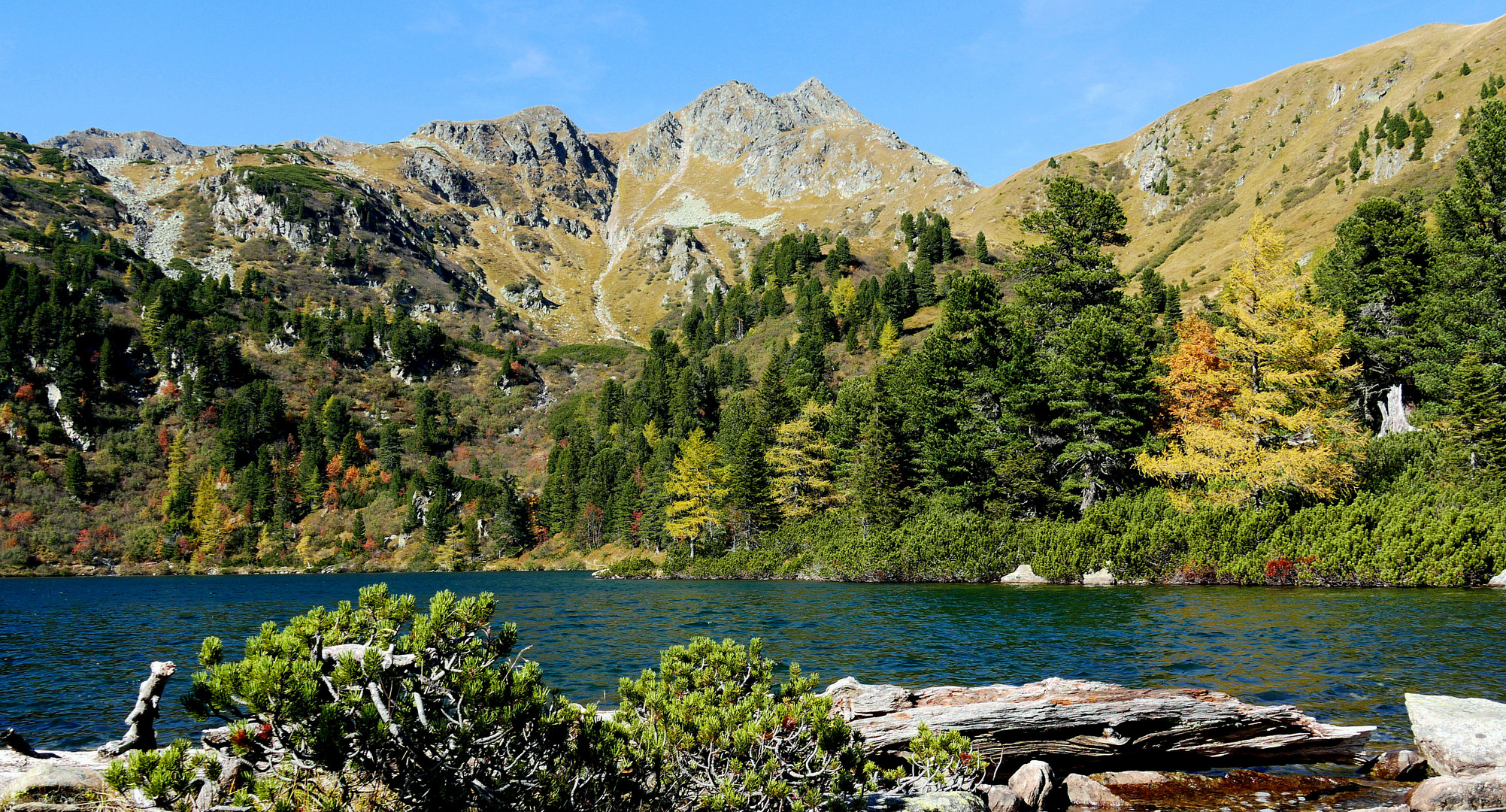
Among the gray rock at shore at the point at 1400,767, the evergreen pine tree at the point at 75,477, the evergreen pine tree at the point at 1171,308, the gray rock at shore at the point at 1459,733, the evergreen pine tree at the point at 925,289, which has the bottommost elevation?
the gray rock at shore at the point at 1400,767

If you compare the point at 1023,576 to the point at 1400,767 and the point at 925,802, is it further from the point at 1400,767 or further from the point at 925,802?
the point at 925,802

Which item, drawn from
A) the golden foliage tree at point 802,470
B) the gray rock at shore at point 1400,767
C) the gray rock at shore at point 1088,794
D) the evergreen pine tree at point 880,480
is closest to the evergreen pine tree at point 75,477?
the golden foliage tree at point 802,470

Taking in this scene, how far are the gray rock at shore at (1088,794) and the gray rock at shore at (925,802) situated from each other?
2.51 metres

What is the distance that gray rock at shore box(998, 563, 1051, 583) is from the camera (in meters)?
41.2

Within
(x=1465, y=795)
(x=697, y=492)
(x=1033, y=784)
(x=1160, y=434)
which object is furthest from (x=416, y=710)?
(x=697, y=492)

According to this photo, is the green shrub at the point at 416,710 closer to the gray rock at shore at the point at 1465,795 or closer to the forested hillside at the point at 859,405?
the gray rock at shore at the point at 1465,795

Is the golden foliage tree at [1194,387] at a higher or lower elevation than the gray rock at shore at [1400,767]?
higher

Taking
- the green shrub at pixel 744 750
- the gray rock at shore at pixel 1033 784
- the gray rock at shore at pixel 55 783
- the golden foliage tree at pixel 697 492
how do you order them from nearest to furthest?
1. the gray rock at shore at pixel 55 783
2. the green shrub at pixel 744 750
3. the gray rock at shore at pixel 1033 784
4. the golden foliage tree at pixel 697 492

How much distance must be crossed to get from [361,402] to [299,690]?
158 m

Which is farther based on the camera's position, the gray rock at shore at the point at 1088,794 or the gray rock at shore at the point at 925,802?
the gray rock at shore at the point at 1088,794

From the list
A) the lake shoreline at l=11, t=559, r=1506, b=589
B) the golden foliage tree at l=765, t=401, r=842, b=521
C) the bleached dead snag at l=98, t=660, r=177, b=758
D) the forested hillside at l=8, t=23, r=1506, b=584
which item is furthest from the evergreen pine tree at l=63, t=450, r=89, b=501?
the bleached dead snag at l=98, t=660, r=177, b=758

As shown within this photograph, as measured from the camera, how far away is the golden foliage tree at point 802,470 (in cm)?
6562

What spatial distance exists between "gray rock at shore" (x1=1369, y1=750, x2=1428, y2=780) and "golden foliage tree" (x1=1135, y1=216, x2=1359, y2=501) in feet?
91.9

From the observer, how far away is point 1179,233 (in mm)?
177250
